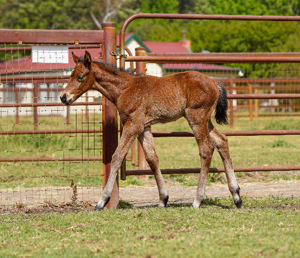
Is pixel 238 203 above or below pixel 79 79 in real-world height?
below

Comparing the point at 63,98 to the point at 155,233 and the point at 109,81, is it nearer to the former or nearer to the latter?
the point at 109,81

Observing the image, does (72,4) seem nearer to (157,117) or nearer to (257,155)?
(257,155)

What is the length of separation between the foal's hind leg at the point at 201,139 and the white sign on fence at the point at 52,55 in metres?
1.88

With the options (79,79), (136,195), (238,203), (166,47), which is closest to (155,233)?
(238,203)

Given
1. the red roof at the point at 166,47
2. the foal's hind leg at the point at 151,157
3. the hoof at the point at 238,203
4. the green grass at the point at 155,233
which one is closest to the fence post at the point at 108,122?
the foal's hind leg at the point at 151,157

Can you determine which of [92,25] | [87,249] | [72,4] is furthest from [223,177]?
[92,25]

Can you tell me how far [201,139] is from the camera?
257 inches

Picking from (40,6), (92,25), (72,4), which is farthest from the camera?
(92,25)

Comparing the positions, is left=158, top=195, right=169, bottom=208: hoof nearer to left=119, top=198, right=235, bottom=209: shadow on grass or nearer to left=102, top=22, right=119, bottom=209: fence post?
left=119, top=198, right=235, bottom=209: shadow on grass

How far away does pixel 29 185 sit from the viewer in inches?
360

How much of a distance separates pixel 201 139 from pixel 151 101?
75 cm

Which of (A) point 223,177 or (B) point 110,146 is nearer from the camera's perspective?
(B) point 110,146

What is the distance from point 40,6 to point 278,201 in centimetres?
4429

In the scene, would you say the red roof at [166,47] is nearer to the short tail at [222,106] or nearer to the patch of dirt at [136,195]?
the patch of dirt at [136,195]
